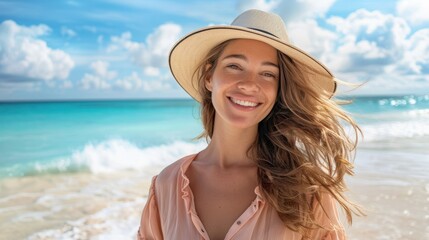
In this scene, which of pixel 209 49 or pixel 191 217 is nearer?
pixel 191 217

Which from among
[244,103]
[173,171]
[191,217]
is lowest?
[191,217]

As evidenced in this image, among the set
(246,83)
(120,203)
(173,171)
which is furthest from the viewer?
(120,203)

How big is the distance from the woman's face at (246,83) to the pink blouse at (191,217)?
38cm

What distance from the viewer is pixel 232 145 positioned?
2650 mm

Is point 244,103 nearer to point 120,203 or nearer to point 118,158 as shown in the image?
point 120,203

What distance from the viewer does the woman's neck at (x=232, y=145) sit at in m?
2.64

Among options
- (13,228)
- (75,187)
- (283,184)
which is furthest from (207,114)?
(75,187)

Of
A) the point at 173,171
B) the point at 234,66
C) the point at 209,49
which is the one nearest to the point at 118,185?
the point at 173,171

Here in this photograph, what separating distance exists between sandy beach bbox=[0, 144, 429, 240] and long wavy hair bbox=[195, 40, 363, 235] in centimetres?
286

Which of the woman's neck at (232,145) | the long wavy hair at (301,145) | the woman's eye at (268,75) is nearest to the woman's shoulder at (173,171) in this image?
the woman's neck at (232,145)

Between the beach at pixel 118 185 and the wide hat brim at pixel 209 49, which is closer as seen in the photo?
the wide hat brim at pixel 209 49

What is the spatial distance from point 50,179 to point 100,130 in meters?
13.5

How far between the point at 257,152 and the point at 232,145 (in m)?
0.14

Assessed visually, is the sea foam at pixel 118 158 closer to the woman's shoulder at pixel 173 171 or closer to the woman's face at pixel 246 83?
the woman's shoulder at pixel 173 171
